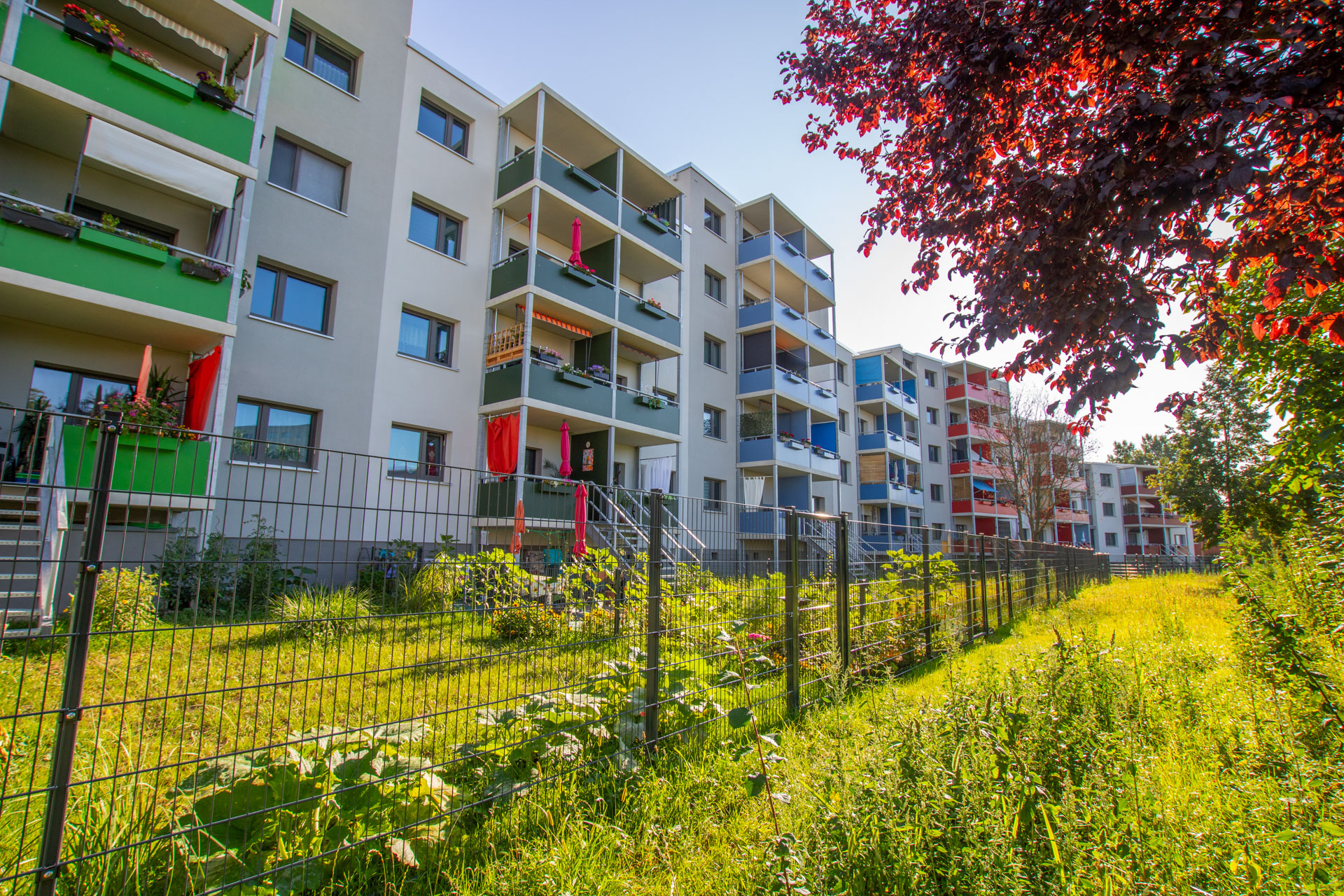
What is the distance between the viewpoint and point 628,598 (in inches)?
157

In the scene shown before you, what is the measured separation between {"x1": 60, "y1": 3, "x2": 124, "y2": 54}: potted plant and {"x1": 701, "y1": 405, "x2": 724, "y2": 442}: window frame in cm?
1643

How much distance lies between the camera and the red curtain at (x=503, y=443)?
13.9m

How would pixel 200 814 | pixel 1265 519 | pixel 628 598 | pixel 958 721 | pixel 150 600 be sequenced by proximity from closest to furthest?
pixel 150 600, pixel 200 814, pixel 958 721, pixel 628 598, pixel 1265 519

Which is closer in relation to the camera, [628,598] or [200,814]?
[200,814]

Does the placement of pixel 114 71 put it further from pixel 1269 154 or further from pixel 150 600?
pixel 1269 154

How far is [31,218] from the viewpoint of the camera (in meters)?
8.70

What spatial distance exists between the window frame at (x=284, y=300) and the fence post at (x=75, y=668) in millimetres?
11367

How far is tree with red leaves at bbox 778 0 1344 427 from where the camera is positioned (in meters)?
3.83

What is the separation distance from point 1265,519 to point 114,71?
27.0 meters

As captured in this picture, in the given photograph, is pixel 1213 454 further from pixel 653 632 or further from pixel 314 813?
pixel 314 813

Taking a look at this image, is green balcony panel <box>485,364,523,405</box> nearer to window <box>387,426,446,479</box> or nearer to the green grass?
window <box>387,426,446,479</box>

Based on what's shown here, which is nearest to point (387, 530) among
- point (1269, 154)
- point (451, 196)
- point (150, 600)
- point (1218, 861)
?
point (150, 600)

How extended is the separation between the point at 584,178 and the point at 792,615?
14.7 m

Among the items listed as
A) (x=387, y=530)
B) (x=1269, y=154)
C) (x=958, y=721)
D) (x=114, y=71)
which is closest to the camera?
(x=387, y=530)
